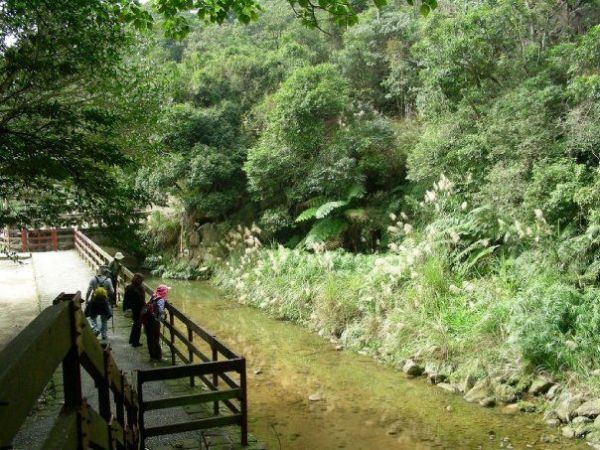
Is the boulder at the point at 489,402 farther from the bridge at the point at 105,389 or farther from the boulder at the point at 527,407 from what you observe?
the bridge at the point at 105,389

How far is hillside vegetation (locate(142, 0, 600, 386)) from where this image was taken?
9.21m

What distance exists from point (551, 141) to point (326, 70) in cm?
785

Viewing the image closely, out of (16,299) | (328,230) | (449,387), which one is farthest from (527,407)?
(16,299)

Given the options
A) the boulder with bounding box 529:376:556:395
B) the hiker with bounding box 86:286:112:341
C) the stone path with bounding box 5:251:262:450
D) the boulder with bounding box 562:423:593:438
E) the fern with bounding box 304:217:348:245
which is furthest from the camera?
the fern with bounding box 304:217:348:245

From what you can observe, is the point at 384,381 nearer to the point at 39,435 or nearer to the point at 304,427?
the point at 304,427

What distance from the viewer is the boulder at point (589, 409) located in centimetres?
700

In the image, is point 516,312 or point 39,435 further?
point 516,312

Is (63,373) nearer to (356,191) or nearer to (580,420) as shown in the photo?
(580,420)

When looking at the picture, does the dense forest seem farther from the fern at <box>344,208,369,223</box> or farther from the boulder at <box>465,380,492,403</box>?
the boulder at <box>465,380,492,403</box>

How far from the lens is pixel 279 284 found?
1478cm

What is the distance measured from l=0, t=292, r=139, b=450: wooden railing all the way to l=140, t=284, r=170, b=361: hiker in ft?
20.2

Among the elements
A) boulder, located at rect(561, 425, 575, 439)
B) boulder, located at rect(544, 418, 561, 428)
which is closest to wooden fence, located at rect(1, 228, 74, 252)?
boulder, located at rect(544, 418, 561, 428)

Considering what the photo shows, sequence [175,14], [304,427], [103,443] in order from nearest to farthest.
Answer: [103,443] → [175,14] → [304,427]

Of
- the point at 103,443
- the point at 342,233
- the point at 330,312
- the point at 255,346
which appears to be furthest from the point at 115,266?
the point at 103,443
